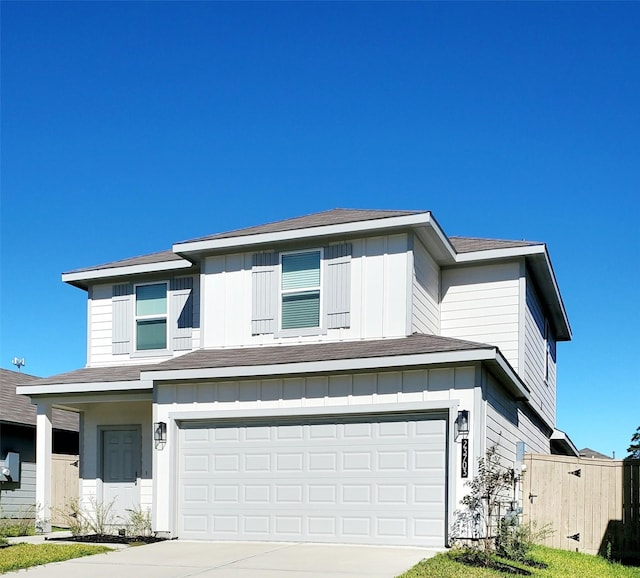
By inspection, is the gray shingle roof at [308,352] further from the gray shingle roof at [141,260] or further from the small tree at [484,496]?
the gray shingle roof at [141,260]

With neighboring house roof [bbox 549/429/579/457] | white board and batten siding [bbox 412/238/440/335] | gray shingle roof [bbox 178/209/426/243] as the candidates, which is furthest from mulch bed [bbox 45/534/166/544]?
neighboring house roof [bbox 549/429/579/457]

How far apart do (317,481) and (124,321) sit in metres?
7.13

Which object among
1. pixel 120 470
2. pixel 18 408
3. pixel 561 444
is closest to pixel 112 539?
pixel 120 470

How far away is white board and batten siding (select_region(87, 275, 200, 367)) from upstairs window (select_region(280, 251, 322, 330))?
109 inches

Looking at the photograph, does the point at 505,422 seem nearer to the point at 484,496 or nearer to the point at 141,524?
the point at 484,496

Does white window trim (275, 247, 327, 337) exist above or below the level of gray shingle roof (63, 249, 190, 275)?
below

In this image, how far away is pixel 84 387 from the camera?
50.9 ft

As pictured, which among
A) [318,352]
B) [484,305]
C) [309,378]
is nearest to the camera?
[309,378]

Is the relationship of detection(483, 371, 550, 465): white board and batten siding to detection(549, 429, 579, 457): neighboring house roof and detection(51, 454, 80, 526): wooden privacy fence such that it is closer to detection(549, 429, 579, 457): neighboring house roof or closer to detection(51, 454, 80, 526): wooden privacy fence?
detection(549, 429, 579, 457): neighboring house roof

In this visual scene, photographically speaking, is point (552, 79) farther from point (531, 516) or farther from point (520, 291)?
point (531, 516)

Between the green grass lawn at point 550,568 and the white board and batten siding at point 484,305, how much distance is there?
3.90 metres

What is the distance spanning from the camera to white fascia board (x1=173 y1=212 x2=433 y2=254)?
13680mm

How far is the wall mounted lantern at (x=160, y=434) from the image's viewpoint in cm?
1335

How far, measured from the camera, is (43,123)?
19.2 metres
